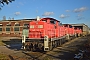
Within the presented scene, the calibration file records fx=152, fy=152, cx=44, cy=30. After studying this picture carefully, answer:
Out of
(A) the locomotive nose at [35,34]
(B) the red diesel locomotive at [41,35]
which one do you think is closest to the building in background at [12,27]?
(B) the red diesel locomotive at [41,35]

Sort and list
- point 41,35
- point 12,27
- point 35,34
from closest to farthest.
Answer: point 41,35
point 35,34
point 12,27

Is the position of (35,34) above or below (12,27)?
below

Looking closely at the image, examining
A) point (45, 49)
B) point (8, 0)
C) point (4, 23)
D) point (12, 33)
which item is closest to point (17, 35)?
point (12, 33)

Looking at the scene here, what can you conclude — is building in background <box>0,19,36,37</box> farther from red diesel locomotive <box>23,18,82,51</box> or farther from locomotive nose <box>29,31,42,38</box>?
locomotive nose <box>29,31,42,38</box>

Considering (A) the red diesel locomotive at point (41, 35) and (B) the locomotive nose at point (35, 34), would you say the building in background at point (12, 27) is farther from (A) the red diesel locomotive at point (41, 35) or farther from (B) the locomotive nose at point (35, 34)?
(B) the locomotive nose at point (35, 34)

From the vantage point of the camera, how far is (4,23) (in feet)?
157

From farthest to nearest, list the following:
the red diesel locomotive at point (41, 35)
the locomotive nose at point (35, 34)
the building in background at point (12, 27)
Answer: the building in background at point (12, 27) < the locomotive nose at point (35, 34) < the red diesel locomotive at point (41, 35)

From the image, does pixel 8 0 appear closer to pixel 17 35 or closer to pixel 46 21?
pixel 46 21

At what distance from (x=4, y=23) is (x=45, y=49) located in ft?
121

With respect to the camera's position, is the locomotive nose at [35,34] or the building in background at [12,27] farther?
the building in background at [12,27]

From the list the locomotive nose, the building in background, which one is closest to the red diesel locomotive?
the locomotive nose

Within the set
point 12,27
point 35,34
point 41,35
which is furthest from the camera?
Answer: point 12,27

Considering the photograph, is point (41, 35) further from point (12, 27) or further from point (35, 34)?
point (12, 27)

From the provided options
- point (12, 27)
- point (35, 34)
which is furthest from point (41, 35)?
point (12, 27)
